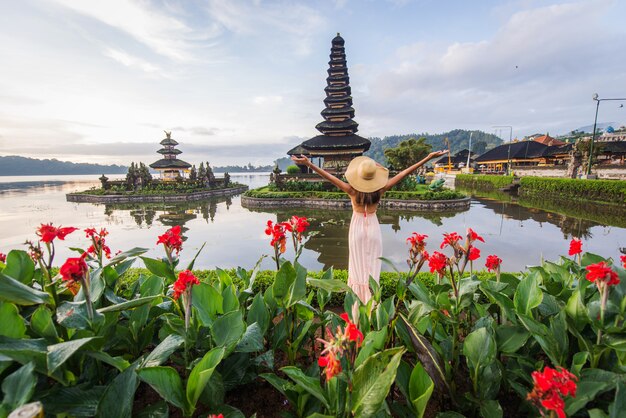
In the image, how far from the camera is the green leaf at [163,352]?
1365 millimetres

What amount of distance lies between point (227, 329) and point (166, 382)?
0.39 metres

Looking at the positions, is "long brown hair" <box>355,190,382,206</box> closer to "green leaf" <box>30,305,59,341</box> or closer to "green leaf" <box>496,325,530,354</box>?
"green leaf" <box>496,325,530,354</box>

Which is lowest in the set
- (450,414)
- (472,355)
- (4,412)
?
(450,414)

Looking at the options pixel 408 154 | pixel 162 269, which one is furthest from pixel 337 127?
pixel 162 269

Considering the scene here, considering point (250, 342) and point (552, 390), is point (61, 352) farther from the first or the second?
point (552, 390)

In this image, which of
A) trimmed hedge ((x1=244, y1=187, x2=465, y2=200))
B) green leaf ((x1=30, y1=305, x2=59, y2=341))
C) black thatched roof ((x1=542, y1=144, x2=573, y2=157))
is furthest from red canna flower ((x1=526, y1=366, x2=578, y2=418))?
black thatched roof ((x1=542, y1=144, x2=573, y2=157))

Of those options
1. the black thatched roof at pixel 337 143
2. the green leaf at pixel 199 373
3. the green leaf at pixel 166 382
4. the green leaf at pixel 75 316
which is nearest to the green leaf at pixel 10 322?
the green leaf at pixel 75 316

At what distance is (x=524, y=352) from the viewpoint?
1837mm

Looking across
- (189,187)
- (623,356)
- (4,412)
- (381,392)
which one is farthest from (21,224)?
(623,356)

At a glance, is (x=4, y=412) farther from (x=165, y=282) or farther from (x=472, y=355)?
(x=472, y=355)

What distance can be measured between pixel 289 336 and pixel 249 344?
0.54m

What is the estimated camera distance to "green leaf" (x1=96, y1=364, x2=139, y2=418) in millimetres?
1222

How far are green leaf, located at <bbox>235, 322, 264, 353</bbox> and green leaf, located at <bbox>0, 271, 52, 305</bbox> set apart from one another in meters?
1.04

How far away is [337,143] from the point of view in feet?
76.0
